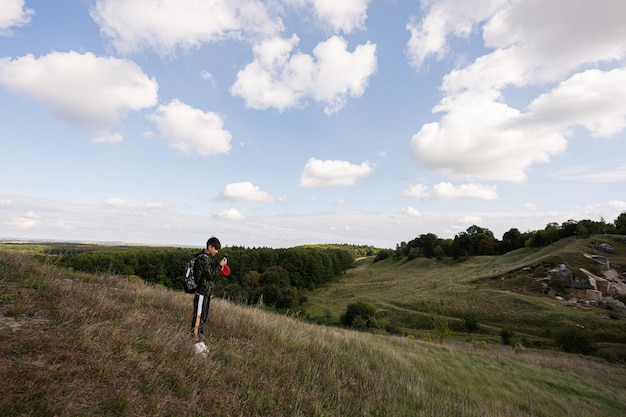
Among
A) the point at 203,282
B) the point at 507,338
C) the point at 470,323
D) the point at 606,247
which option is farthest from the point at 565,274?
the point at 203,282

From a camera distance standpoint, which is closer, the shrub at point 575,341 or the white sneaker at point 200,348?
the white sneaker at point 200,348

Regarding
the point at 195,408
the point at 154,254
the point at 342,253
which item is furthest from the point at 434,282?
the point at 195,408

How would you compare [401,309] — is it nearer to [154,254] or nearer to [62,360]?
[62,360]

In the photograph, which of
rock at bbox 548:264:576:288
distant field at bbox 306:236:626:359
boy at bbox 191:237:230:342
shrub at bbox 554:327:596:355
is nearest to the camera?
boy at bbox 191:237:230:342

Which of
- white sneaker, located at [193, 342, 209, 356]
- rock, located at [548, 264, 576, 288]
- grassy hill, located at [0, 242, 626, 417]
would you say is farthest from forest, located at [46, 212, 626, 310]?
white sneaker, located at [193, 342, 209, 356]

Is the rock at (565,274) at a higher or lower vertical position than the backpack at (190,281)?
lower

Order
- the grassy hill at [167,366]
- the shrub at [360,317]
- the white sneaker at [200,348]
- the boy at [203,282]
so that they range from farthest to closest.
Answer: the shrub at [360,317]
the boy at [203,282]
the white sneaker at [200,348]
the grassy hill at [167,366]

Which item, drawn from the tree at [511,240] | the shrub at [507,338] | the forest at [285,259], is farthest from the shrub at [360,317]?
the tree at [511,240]

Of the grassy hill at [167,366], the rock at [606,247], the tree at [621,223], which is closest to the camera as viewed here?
the grassy hill at [167,366]

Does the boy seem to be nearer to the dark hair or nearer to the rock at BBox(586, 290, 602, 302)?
the dark hair

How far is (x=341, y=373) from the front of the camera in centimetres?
729

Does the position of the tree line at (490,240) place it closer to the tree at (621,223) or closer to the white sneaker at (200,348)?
the tree at (621,223)

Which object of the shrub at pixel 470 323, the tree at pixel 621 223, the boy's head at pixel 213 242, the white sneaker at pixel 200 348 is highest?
the tree at pixel 621 223

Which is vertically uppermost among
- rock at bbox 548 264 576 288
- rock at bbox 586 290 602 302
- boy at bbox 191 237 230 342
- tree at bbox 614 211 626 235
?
tree at bbox 614 211 626 235
